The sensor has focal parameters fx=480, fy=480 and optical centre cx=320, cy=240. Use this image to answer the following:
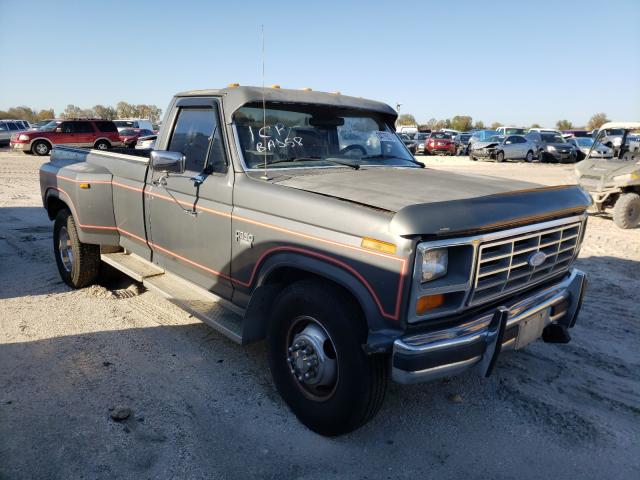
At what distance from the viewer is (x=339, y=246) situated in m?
2.70

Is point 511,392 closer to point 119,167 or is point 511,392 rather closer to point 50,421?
point 50,421

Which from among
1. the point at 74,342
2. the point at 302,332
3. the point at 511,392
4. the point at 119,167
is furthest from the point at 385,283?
the point at 119,167

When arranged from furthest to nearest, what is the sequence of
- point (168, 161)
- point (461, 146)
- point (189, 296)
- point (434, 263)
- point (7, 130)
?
point (461, 146)
point (7, 130)
point (189, 296)
point (168, 161)
point (434, 263)

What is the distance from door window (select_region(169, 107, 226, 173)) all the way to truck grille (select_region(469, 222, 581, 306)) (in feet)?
6.53

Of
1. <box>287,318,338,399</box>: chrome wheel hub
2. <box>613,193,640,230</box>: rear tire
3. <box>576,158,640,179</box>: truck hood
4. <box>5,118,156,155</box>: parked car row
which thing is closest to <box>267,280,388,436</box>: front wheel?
<box>287,318,338,399</box>: chrome wheel hub

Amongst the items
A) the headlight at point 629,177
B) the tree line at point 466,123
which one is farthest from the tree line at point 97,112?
the headlight at point 629,177

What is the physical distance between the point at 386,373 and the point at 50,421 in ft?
7.07

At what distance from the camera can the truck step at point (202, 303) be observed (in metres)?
3.43

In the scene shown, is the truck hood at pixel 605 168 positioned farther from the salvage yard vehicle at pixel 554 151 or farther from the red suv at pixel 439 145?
the red suv at pixel 439 145

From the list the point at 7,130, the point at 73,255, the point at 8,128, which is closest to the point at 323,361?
the point at 73,255

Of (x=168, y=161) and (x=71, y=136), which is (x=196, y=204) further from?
(x=71, y=136)

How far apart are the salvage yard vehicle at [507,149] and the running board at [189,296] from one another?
25475 millimetres

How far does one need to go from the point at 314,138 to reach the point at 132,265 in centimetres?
224

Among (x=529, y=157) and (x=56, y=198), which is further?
(x=529, y=157)
